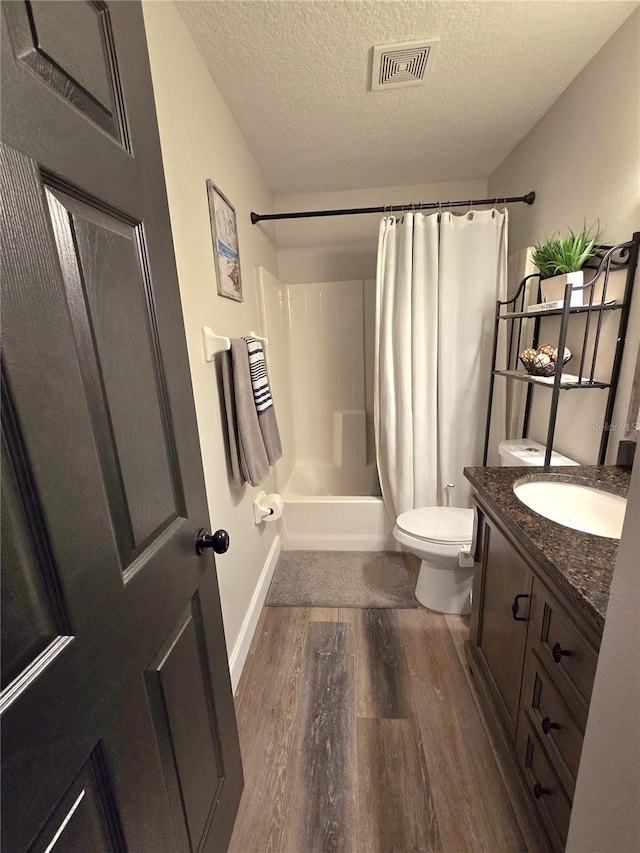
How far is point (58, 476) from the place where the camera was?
16.9 inches

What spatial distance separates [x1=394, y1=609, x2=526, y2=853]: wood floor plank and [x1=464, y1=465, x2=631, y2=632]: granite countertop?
83cm

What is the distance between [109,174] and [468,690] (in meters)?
1.93

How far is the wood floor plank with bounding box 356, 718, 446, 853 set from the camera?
3.26 feet

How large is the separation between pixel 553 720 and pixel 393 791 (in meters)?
0.60

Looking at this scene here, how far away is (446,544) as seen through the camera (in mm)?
1637

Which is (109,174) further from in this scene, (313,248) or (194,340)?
(313,248)

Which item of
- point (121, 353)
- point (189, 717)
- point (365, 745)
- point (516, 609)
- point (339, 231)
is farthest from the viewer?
point (339, 231)

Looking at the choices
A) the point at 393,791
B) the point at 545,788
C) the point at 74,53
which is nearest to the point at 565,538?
the point at 545,788

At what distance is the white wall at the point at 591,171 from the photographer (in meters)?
1.20

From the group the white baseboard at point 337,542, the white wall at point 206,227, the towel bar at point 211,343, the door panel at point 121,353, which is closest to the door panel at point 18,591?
the door panel at point 121,353

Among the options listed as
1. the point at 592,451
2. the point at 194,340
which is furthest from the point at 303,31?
the point at 592,451

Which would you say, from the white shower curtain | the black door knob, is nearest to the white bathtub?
the white shower curtain

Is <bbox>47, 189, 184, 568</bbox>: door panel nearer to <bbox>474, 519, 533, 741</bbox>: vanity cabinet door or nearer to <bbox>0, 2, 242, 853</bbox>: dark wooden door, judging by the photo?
<bbox>0, 2, 242, 853</bbox>: dark wooden door

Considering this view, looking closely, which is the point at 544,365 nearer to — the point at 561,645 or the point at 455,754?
the point at 561,645
